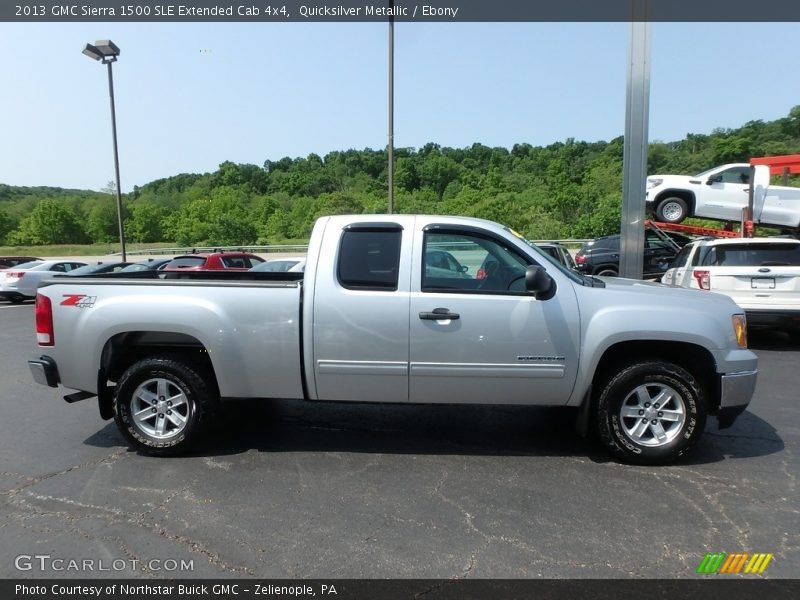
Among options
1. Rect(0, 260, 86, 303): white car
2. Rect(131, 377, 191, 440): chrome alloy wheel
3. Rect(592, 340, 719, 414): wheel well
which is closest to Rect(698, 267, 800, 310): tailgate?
Rect(592, 340, 719, 414): wheel well

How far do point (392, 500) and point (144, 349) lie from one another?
2.48 metres

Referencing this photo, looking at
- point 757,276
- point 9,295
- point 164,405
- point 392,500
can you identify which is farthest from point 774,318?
point 9,295

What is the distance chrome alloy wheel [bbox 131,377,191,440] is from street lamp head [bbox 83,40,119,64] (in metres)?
20.9

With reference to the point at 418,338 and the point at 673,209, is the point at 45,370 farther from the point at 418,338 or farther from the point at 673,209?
the point at 673,209

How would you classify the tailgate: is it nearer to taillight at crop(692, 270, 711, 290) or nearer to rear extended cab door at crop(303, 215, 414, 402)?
taillight at crop(692, 270, 711, 290)

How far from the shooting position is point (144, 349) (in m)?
4.49

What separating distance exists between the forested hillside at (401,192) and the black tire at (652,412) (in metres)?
28.1

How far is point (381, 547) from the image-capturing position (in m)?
3.04

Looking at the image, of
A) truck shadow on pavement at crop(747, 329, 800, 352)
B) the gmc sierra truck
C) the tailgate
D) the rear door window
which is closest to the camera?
the rear door window

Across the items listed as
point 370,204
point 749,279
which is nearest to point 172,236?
point 370,204

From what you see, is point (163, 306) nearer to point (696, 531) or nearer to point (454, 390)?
point (454, 390)

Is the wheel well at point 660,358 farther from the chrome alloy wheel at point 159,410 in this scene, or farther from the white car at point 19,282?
the white car at point 19,282

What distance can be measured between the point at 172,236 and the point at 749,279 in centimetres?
6956

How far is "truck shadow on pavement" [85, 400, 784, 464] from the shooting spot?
4.46 m
